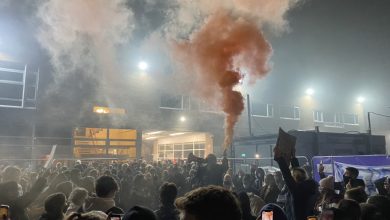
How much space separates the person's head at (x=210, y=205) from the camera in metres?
1.79

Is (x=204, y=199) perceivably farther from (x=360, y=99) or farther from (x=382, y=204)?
(x=360, y=99)

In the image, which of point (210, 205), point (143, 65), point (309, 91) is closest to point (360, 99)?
point (309, 91)

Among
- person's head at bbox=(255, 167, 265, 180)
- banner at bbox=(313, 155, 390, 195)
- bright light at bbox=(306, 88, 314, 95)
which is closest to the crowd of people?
person's head at bbox=(255, 167, 265, 180)

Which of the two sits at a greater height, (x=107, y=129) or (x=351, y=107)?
(x=351, y=107)

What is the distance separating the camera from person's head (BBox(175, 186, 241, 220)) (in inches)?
70.3

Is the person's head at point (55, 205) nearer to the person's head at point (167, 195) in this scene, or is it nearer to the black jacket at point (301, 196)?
the person's head at point (167, 195)

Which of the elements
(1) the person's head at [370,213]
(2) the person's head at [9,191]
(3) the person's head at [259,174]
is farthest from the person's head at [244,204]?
(3) the person's head at [259,174]

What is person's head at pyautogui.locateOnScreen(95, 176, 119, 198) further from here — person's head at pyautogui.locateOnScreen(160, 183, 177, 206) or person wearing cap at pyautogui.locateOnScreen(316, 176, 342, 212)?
person wearing cap at pyautogui.locateOnScreen(316, 176, 342, 212)

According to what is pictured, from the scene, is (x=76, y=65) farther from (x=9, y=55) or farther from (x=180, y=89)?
(x=180, y=89)

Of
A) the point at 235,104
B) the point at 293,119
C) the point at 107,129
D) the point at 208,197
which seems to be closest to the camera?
the point at 208,197

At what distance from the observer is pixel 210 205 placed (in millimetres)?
1796

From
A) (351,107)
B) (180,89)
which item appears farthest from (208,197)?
(351,107)

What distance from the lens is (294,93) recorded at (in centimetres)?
3331

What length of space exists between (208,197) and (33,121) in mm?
21776
